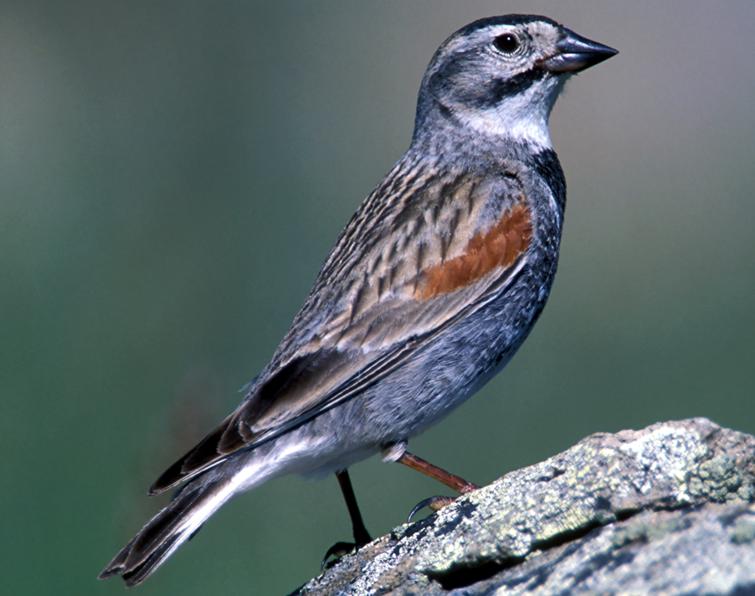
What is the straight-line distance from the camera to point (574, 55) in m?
6.03

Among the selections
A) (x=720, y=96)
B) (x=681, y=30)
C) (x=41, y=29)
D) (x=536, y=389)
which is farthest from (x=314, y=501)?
(x=681, y=30)

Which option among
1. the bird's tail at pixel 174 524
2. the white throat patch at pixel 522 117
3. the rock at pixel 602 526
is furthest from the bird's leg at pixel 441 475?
the white throat patch at pixel 522 117

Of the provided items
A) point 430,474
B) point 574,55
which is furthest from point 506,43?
point 430,474

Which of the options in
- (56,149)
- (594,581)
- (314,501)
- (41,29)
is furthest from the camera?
(41,29)

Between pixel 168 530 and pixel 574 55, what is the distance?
9.56ft

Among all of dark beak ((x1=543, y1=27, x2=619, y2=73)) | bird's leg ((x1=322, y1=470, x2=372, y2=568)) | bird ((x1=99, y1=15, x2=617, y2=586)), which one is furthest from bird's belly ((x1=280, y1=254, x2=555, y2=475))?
dark beak ((x1=543, y1=27, x2=619, y2=73))

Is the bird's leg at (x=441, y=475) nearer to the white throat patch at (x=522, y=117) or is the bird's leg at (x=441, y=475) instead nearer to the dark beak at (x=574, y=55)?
the white throat patch at (x=522, y=117)

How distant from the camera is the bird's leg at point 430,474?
4785 millimetres

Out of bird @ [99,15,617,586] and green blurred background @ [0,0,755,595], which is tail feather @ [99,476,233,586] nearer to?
bird @ [99,15,617,586]

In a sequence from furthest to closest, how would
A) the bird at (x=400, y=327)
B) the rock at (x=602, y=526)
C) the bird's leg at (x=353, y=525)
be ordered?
the bird's leg at (x=353, y=525), the bird at (x=400, y=327), the rock at (x=602, y=526)

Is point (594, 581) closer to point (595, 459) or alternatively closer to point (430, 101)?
point (595, 459)

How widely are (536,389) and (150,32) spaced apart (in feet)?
18.3

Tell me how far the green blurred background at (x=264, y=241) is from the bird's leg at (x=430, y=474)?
719 mm

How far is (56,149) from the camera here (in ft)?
32.4
